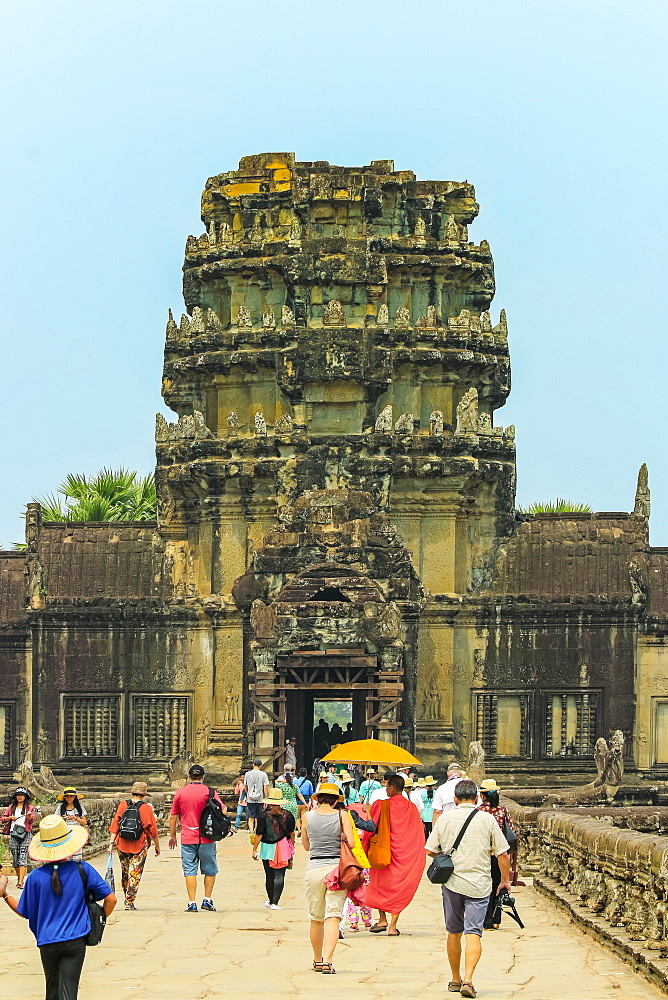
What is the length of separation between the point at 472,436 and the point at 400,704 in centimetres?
670

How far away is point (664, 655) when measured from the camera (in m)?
45.7

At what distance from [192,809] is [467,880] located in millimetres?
6580

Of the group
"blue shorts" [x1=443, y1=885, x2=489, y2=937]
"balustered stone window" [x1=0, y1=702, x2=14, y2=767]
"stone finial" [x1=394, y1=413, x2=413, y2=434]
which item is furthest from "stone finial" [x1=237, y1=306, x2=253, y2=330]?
"blue shorts" [x1=443, y1=885, x2=489, y2=937]

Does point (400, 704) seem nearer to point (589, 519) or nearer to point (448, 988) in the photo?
point (589, 519)

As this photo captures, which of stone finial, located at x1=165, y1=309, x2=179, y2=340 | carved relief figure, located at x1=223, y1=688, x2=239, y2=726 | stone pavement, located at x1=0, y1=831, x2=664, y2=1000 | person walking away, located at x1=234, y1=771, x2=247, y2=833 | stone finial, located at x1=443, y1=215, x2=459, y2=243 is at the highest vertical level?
stone finial, located at x1=443, y1=215, x2=459, y2=243

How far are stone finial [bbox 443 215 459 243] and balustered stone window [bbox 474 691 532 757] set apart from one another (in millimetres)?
10692

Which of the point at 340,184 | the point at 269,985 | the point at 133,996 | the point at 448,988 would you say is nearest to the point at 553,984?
the point at 448,988

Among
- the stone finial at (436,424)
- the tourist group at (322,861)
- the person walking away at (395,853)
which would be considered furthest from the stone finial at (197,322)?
the person walking away at (395,853)

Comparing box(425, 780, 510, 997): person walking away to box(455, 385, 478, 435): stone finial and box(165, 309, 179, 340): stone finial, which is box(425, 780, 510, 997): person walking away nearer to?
box(455, 385, 478, 435): stone finial

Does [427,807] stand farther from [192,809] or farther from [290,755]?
[290,755]

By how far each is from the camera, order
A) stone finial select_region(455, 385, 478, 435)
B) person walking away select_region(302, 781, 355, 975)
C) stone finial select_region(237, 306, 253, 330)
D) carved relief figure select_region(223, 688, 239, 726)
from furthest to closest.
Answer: stone finial select_region(237, 306, 253, 330), stone finial select_region(455, 385, 478, 435), carved relief figure select_region(223, 688, 239, 726), person walking away select_region(302, 781, 355, 975)

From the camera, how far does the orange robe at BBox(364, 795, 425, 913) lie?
835 inches

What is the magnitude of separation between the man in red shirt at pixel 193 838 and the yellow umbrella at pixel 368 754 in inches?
140

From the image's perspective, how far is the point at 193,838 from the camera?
23500 mm
